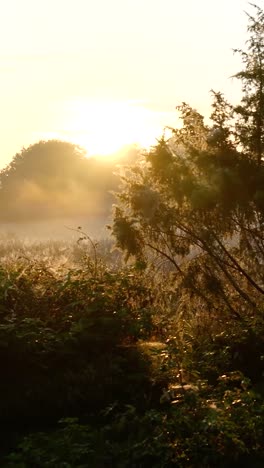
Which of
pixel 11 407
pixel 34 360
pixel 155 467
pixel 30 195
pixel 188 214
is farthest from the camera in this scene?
pixel 30 195

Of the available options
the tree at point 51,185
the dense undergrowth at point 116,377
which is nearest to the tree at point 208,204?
the dense undergrowth at point 116,377

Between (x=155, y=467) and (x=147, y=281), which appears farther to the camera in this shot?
(x=147, y=281)

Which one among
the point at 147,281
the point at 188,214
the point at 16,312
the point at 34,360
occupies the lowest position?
the point at 34,360

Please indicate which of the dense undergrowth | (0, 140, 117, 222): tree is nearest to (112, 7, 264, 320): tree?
the dense undergrowth

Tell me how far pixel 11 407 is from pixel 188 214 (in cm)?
522

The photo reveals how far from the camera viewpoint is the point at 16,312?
32.7 feet

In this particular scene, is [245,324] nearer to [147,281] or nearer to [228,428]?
[147,281]

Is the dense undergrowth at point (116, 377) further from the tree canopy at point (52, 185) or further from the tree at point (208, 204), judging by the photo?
the tree canopy at point (52, 185)

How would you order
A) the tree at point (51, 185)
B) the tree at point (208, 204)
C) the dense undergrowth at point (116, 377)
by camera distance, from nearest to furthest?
the dense undergrowth at point (116, 377), the tree at point (208, 204), the tree at point (51, 185)

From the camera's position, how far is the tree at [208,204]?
38.5ft

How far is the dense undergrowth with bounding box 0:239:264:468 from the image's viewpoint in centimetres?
674

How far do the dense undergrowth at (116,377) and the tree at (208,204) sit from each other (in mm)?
588

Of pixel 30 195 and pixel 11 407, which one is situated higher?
pixel 30 195

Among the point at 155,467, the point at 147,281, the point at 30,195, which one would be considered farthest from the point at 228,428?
the point at 30,195
